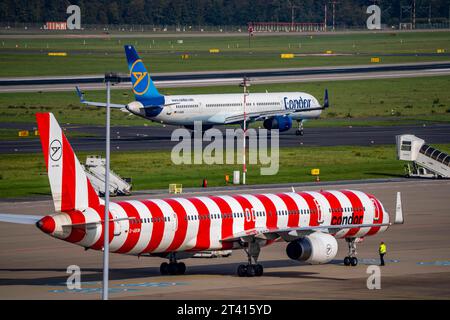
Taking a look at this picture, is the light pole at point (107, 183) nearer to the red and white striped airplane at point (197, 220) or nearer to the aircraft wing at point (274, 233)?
the red and white striped airplane at point (197, 220)

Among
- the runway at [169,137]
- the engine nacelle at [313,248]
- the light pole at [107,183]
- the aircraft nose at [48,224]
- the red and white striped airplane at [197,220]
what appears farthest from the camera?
the runway at [169,137]

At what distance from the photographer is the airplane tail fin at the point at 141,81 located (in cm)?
14338

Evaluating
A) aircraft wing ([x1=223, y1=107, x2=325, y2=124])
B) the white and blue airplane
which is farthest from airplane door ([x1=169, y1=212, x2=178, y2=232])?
aircraft wing ([x1=223, y1=107, x2=325, y2=124])

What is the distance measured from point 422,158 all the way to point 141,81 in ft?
129

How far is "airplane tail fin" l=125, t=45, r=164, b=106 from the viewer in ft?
470

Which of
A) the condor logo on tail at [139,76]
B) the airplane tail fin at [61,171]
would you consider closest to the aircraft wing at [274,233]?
the airplane tail fin at [61,171]

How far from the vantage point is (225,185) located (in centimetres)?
10988

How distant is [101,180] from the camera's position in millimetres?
103062

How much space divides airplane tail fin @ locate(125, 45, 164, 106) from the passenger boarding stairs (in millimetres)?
38770

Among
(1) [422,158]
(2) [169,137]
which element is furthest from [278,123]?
(1) [422,158]

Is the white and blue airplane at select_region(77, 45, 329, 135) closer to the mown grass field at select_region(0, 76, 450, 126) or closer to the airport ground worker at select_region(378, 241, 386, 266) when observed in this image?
the mown grass field at select_region(0, 76, 450, 126)

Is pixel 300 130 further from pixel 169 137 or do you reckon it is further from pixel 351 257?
pixel 351 257

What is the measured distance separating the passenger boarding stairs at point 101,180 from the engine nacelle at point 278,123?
161 ft
